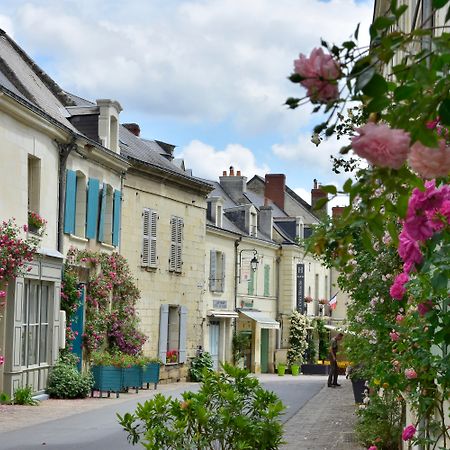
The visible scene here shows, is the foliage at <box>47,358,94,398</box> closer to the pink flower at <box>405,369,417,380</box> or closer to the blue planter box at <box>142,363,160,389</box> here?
the blue planter box at <box>142,363,160,389</box>

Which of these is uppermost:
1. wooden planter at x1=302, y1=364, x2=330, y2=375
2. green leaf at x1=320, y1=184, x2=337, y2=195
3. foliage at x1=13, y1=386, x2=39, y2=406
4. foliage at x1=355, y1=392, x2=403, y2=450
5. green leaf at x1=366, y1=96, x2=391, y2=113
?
green leaf at x1=366, y1=96, x2=391, y2=113

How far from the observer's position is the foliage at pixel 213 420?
292 inches

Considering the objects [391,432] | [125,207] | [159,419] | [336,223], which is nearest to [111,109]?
[125,207]

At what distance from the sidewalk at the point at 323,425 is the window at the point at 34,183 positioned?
22.4 ft

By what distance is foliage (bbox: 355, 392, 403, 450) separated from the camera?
12.1 meters

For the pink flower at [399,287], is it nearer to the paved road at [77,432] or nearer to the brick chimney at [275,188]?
the paved road at [77,432]

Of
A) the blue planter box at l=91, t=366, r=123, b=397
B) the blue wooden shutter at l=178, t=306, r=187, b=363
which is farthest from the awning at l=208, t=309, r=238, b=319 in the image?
the blue planter box at l=91, t=366, r=123, b=397

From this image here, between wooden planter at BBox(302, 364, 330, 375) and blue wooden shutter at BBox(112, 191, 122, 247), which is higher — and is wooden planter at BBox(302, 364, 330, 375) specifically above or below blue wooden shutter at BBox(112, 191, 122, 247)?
below

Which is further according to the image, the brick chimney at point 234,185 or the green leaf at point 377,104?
the brick chimney at point 234,185

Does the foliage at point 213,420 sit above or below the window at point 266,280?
below

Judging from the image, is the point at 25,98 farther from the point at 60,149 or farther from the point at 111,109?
the point at 111,109

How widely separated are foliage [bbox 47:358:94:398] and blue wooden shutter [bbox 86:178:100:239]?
375cm

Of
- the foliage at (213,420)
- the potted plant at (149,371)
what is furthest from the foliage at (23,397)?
the foliage at (213,420)

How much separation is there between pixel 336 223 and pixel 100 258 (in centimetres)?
A: 2178
